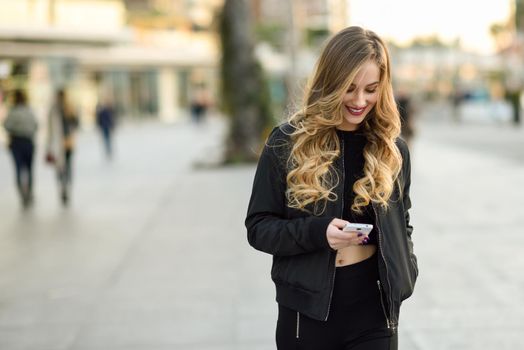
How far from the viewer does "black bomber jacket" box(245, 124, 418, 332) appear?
2533mm

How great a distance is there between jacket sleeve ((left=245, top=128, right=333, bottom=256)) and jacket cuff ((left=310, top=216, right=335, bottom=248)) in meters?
0.03

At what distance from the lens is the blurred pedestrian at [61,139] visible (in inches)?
475

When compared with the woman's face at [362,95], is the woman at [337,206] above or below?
below

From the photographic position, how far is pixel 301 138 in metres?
2.61

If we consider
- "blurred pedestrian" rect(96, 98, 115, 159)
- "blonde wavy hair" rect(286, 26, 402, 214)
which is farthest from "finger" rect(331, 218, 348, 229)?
"blurred pedestrian" rect(96, 98, 115, 159)

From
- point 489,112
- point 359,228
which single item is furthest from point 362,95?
point 489,112

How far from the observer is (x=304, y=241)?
98.4 inches

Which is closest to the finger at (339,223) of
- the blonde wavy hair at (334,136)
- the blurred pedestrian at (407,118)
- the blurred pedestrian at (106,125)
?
the blonde wavy hair at (334,136)

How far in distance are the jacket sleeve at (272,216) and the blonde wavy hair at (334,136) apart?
45 millimetres

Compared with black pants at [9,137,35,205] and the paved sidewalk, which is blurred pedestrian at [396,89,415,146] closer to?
the paved sidewalk

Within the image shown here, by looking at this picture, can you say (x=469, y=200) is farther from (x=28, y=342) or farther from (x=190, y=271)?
(x=28, y=342)

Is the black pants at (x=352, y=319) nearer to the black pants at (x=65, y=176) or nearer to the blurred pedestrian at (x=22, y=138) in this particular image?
the black pants at (x=65, y=176)

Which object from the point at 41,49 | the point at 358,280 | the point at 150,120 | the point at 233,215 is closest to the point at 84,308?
the point at 358,280

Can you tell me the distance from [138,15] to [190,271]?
58.8 meters
